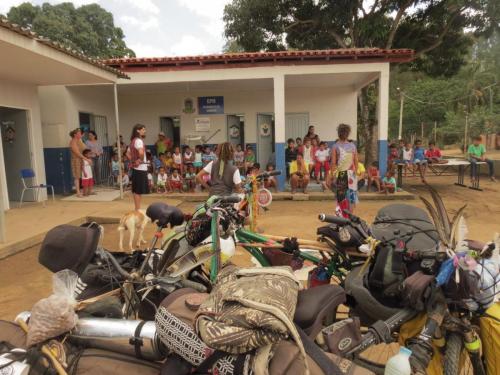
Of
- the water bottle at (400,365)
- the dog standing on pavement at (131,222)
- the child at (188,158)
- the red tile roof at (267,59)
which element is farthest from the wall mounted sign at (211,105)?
the water bottle at (400,365)

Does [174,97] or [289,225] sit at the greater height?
[174,97]

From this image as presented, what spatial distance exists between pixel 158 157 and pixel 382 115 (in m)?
6.72

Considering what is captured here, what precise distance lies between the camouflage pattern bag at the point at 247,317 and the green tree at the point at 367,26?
12489 mm

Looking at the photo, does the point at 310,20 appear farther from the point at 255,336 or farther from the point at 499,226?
the point at 255,336

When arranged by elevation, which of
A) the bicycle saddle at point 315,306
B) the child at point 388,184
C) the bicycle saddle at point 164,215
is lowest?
the child at point 388,184

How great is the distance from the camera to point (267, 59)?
10.0m

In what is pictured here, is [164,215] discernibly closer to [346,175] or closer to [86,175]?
[346,175]

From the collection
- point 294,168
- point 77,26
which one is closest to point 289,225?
point 294,168

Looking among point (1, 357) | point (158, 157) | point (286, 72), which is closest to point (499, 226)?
point (286, 72)

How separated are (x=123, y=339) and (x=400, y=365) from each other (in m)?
1.10

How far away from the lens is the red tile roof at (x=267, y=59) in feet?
31.9

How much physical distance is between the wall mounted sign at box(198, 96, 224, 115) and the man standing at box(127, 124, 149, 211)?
6.30 meters

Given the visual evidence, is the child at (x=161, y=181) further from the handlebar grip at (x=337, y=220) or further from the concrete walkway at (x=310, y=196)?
the handlebar grip at (x=337, y=220)

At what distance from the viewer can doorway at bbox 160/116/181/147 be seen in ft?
43.0
